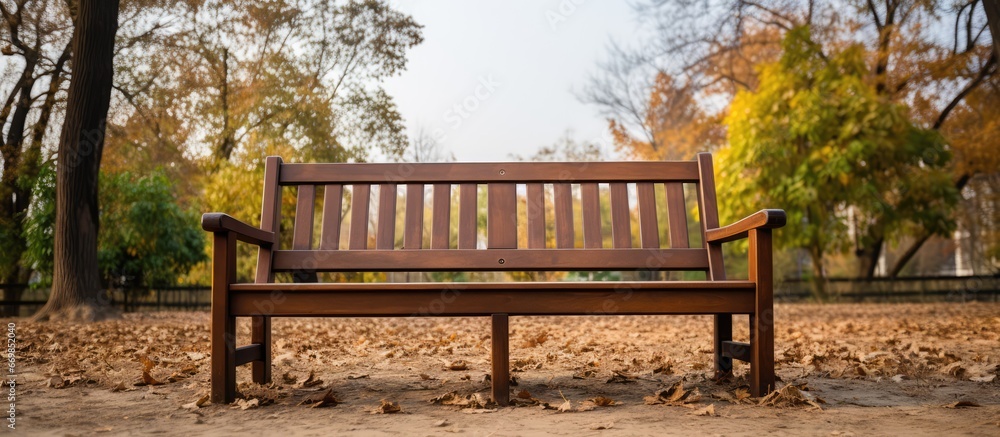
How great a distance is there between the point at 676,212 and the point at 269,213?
1954mm

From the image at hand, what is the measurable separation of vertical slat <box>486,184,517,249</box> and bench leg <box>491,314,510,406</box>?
0.68 m

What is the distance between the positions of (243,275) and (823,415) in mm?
18125

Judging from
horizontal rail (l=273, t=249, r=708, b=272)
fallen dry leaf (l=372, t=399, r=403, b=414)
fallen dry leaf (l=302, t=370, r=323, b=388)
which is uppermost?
horizontal rail (l=273, t=249, r=708, b=272)

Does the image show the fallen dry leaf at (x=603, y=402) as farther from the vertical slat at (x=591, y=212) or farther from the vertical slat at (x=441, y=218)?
the vertical slat at (x=441, y=218)

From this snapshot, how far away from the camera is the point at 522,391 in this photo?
3.21 metres

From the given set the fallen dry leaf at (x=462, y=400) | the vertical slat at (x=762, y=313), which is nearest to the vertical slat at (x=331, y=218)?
the fallen dry leaf at (x=462, y=400)

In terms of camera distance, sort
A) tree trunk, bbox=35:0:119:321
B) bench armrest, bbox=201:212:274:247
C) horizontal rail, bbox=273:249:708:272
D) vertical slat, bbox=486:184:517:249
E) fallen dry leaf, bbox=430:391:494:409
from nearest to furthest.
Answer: bench armrest, bbox=201:212:274:247
fallen dry leaf, bbox=430:391:494:409
horizontal rail, bbox=273:249:708:272
vertical slat, bbox=486:184:517:249
tree trunk, bbox=35:0:119:321

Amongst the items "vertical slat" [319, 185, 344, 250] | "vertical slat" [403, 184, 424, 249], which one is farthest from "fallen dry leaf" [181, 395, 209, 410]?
"vertical slat" [403, 184, 424, 249]

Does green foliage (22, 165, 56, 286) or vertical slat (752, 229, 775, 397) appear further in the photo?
green foliage (22, 165, 56, 286)

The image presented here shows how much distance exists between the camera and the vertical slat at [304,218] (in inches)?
141

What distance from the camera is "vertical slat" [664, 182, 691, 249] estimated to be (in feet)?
11.8

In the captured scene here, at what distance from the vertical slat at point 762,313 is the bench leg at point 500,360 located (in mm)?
974

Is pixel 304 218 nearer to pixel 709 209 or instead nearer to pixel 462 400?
pixel 462 400

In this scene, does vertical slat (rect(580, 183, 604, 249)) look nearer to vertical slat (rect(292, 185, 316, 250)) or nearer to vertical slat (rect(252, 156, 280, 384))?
vertical slat (rect(292, 185, 316, 250))
